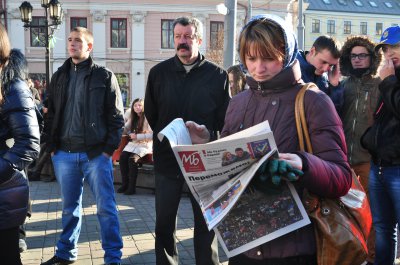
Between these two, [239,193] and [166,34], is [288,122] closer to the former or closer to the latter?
[239,193]

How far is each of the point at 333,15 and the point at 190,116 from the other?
2572 inches

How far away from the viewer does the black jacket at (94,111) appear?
13.5 feet

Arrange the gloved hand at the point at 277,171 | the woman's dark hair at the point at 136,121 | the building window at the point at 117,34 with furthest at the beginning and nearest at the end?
the building window at the point at 117,34, the woman's dark hair at the point at 136,121, the gloved hand at the point at 277,171

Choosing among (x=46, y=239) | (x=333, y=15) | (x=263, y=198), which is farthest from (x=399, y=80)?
(x=333, y=15)

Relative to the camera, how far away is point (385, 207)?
3.48 metres

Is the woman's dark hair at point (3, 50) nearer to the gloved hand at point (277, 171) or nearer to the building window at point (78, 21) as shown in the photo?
the gloved hand at point (277, 171)

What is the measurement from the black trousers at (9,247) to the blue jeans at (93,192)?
4.81ft

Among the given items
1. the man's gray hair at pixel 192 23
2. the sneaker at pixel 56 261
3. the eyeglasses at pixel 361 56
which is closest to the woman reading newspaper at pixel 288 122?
the man's gray hair at pixel 192 23

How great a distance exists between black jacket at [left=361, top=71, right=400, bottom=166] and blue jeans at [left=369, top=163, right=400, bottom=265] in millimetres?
89

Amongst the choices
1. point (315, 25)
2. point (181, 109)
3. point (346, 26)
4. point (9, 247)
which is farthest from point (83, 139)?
point (346, 26)

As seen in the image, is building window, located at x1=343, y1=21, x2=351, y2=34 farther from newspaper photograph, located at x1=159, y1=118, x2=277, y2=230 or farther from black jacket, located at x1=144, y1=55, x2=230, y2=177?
newspaper photograph, located at x1=159, y1=118, x2=277, y2=230

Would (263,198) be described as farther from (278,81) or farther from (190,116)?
(190,116)

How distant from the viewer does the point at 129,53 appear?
3388 centimetres

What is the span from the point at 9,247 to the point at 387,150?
253 cm
